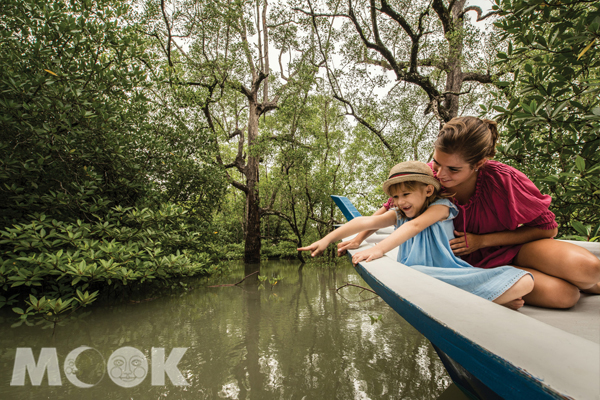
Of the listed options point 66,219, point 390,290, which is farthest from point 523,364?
point 66,219

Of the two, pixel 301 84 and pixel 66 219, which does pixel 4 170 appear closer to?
pixel 66 219

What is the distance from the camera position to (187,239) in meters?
3.69

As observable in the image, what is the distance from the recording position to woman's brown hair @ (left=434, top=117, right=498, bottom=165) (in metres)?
1.17

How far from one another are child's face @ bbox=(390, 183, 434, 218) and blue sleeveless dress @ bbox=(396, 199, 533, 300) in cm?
7

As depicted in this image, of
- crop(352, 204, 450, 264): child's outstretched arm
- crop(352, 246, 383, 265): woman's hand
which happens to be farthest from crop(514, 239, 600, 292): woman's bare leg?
crop(352, 246, 383, 265): woman's hand

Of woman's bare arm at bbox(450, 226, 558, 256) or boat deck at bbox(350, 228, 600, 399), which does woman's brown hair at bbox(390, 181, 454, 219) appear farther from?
boat deck at bbox(350, 228, 600, 399)

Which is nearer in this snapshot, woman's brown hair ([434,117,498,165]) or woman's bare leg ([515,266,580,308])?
woman's bare leg ([515,266,580,308])

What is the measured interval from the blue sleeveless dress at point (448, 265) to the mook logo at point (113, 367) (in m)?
1.66

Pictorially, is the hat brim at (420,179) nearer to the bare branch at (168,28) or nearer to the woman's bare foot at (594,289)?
the woman's bare foot at (594,289)

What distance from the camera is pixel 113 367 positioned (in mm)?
1959

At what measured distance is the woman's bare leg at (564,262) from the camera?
102cm

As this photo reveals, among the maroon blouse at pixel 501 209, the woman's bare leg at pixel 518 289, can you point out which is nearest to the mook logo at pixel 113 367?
the woman's bare leg at pixel 518 289

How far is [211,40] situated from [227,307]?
731cm

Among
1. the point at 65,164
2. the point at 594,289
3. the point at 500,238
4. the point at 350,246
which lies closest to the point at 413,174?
the point at 500,238
